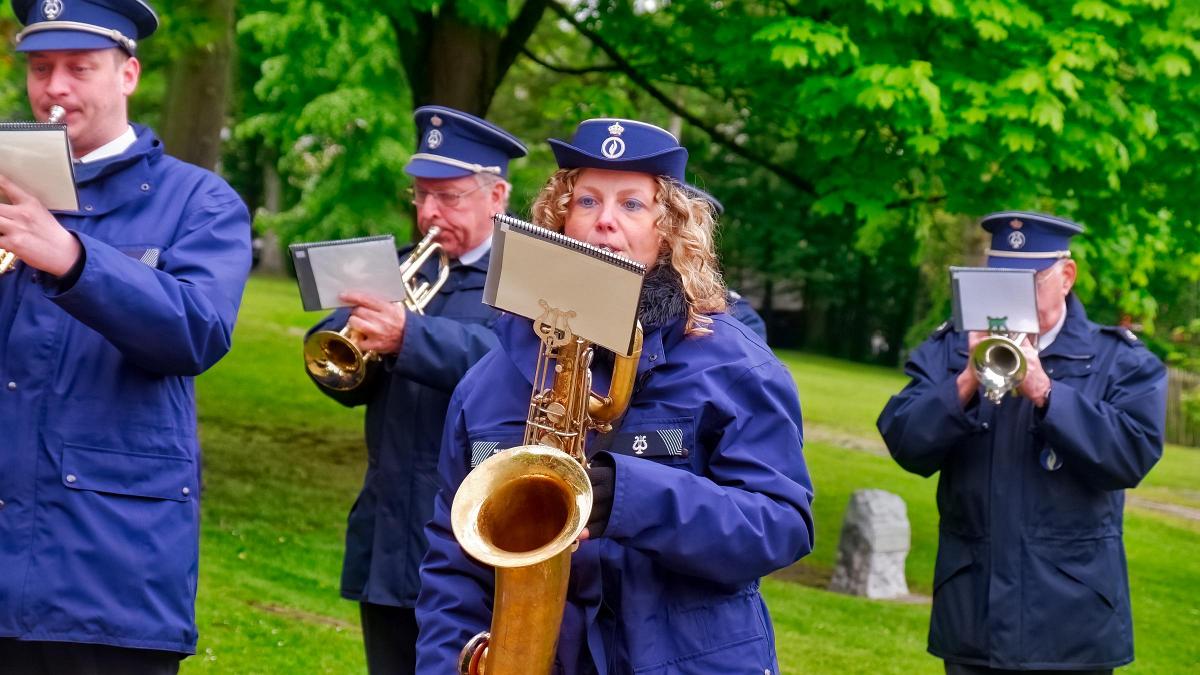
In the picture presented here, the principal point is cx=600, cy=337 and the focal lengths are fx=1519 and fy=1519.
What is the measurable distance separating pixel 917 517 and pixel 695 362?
13.6 m

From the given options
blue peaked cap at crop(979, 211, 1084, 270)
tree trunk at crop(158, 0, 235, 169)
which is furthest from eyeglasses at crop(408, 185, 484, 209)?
tree trunk at crop(158, 0, 235, 169)

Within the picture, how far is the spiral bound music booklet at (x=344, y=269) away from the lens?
194 inches

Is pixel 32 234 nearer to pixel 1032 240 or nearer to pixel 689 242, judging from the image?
pixel 689 242

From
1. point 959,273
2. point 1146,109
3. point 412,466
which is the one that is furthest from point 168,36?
point 1146,109

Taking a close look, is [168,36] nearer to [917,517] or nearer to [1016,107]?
[1016,107]

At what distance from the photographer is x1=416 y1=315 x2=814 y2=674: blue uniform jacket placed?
293cm

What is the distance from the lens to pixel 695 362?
124 inches

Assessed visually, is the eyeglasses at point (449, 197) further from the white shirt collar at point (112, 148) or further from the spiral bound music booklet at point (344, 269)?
the white shirt collar at point (112, 148)

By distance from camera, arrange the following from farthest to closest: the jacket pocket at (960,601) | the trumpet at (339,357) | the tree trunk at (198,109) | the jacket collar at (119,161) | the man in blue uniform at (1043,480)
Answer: the tree trunk at (198,109)
the jacket pocket at (960,601)
the man in blue uniform at (1043,480)
the trumpet at (339,357)
the jacket collar at (119,161)

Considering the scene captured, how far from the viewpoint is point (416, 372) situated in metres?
4.97

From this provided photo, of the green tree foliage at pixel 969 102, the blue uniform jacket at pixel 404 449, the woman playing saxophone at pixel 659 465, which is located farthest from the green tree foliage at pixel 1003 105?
the woman playing saxophone at pixel 659 465

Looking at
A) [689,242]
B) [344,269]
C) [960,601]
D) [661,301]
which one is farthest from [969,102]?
[661,301]

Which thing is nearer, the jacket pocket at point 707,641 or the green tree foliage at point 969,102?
the jacket pocket at point 707,641

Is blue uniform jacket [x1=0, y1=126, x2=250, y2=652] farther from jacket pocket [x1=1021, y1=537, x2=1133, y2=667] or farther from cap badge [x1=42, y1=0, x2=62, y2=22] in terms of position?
jacket pocket [x1=1021, y1=537, x2=1133, y2=667]
